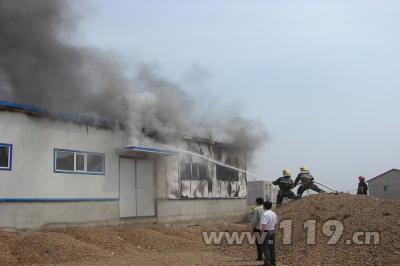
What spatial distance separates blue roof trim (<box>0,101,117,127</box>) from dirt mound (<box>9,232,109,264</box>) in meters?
3.10

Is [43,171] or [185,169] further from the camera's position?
[185,169]

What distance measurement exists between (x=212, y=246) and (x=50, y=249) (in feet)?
14.6

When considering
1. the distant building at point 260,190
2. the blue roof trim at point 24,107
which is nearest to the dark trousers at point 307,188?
the blue roof trim at point 24,107

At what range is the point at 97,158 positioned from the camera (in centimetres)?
1372

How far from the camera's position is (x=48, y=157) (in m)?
12.2

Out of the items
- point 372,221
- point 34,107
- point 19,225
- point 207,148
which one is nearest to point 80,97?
point 34,107

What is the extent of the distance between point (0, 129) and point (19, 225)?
Answer: 2.37 m

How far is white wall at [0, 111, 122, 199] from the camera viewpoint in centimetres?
1135

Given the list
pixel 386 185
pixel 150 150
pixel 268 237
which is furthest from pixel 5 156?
pixel 386 185

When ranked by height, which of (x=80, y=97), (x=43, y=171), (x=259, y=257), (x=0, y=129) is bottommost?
(x=259, y=257)

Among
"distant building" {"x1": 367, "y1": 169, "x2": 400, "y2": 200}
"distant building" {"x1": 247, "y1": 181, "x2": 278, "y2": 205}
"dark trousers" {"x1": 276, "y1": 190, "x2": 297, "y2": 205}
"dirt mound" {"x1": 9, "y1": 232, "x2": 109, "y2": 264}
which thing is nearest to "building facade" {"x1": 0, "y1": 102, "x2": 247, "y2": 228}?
"dirt mound" {"x1": 9, "y1": 232, "x2": 109, "y2": 264}

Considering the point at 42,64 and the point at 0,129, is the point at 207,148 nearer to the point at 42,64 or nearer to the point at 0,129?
the point at 42,64

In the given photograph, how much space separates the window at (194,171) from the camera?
56.1 feet

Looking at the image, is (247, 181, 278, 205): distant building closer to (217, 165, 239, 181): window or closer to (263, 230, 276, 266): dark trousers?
(217, 165, 239, 181): window
